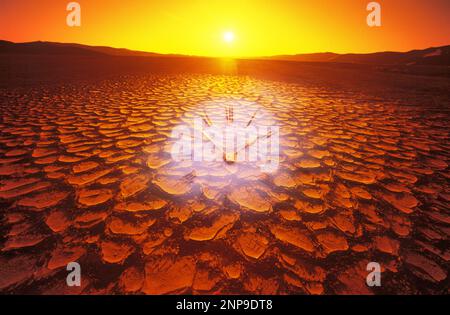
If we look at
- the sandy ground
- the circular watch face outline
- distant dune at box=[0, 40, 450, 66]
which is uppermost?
distant dune at box=[0, 40, 450, 66]

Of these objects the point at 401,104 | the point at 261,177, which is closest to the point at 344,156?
the point at 261,177

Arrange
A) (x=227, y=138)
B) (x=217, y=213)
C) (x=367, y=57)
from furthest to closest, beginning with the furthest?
(x=367, y=57) → (x=227, y=138) → (x=217, y=213)

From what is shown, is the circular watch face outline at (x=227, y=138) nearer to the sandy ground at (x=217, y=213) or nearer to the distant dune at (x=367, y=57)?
the sandy ground at (x=217, y=213)

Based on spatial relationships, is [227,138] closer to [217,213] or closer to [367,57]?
[217,213]

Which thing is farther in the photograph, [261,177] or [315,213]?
[261,177]

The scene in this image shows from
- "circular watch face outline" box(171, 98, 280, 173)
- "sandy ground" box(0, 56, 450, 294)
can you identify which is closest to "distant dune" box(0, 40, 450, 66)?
"circular watch face outline" box(171, 98, 280, 173)

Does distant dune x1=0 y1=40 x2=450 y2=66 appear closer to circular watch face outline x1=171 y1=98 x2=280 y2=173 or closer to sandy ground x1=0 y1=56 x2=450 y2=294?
circular watch face outline x1=171 y1=98 x2=280 y2=173

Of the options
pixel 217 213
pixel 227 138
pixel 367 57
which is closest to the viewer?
pixel 217 213

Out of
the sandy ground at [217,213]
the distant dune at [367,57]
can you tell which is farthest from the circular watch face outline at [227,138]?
the distant dune at [367,57]

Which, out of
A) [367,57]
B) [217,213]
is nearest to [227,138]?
[217,213]

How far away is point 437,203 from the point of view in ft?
6.08

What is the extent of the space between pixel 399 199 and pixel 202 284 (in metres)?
1.80
